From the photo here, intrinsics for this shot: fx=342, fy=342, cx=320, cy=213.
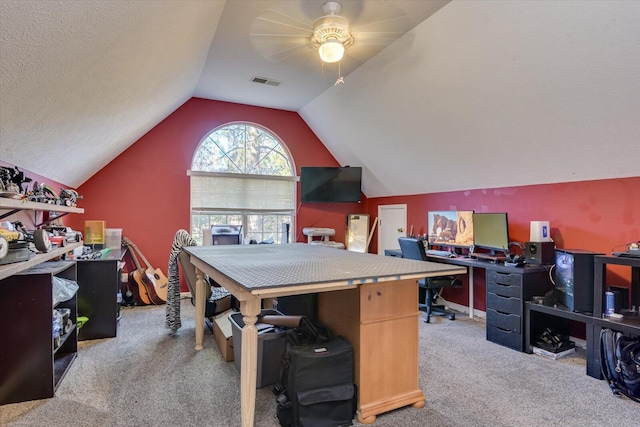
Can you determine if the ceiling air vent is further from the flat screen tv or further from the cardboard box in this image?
the cardboard box

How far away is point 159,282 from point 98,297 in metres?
1.41

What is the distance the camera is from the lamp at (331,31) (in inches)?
110

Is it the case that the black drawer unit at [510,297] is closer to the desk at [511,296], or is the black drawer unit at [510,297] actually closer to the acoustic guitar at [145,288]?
the desk at [511,296]

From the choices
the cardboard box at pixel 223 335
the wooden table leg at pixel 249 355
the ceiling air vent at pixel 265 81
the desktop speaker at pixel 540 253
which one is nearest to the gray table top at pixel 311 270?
the wooden table leg at pixel 249 355

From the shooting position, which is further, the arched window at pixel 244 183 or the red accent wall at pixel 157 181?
the arched window at pixel 244 183

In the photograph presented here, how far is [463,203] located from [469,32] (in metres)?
2.23

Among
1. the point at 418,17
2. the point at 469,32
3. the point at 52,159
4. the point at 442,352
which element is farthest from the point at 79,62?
the point at 442,352

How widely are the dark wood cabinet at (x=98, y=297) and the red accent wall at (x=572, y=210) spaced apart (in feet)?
13.2

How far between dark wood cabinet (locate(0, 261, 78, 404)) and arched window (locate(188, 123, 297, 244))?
9.89 feet

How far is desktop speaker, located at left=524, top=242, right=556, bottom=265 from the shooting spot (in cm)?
330

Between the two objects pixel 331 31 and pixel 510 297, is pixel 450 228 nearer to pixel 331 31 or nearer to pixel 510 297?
pixel 510 297

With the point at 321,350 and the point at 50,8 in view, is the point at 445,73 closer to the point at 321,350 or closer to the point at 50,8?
the point at 321,350

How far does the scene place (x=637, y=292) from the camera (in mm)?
2828

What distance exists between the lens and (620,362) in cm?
238
